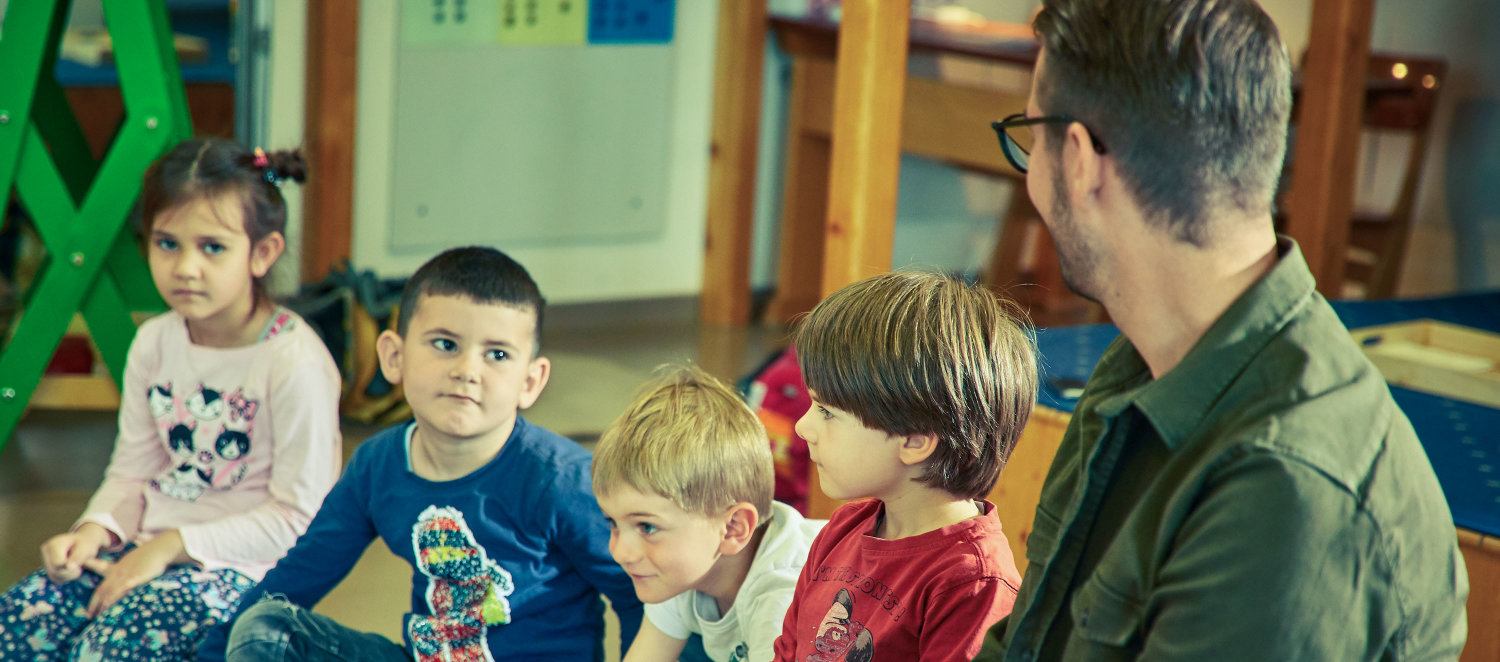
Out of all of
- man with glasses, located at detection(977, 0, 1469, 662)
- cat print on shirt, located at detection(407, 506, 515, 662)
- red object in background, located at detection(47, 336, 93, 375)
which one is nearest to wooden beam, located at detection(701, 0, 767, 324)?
red object in background, located at detection(47, 336, 93, 375)

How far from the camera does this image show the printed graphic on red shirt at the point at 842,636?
4.05 feet

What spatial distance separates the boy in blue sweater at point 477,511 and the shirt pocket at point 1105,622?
2.57ft

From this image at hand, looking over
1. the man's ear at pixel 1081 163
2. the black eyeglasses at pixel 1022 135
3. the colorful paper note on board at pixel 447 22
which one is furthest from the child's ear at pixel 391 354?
the colorful paper note on board at pixel 447 22

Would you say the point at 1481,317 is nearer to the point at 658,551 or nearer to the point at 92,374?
the point at 658,551

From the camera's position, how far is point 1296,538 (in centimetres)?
77

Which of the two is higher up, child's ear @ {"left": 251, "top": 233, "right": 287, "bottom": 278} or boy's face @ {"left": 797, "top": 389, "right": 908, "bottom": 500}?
child's ear @ {"left": 251, "top": 233, "right": 287, "bottom": 278}

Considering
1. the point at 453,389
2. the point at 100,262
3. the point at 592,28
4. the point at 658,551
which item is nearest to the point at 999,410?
the point at 658,551

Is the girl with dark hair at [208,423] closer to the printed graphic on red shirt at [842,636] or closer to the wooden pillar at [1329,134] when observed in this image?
the printed graphic on red shirt at [842,636]

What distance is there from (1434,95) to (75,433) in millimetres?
4124

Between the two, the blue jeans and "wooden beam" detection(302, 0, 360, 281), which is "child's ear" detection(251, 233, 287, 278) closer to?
the blue jeans

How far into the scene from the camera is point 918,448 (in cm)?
125

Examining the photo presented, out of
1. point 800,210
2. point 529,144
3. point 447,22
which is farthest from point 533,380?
point 800,210

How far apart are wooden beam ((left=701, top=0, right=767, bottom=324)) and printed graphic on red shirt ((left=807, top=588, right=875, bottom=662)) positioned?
3.51 metres

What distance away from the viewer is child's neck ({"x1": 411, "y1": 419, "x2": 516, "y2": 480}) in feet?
5.33
